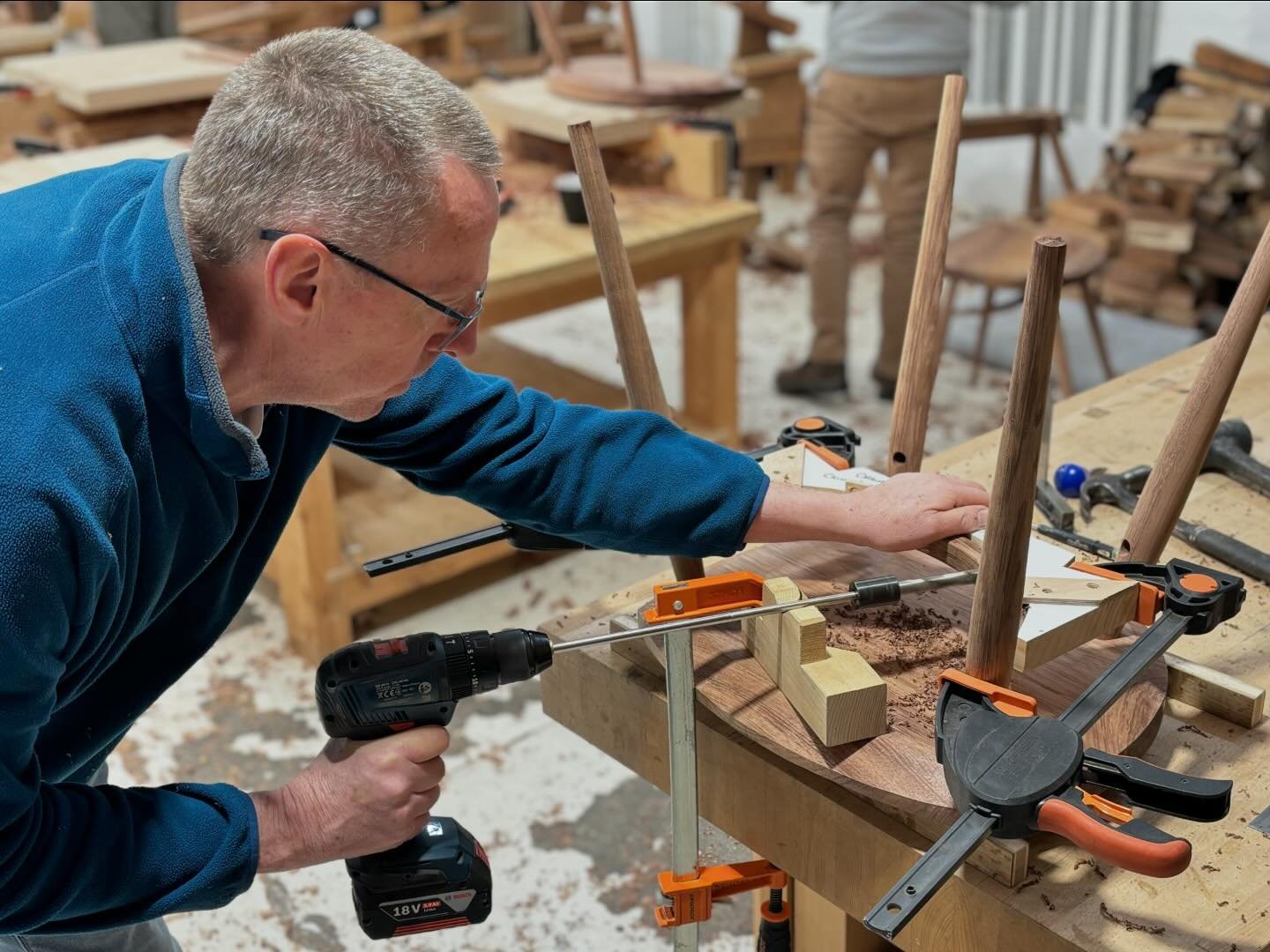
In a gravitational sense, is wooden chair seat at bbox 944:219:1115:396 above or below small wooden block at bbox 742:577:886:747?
below

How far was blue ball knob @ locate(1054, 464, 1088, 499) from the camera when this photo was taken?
1.87 meters

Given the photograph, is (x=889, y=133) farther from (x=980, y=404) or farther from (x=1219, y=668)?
(x=1219, y=668)

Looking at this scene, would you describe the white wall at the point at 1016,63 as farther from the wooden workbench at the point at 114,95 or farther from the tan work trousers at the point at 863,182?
the wooden workbench at the point at 114,95

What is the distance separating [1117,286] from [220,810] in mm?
4709

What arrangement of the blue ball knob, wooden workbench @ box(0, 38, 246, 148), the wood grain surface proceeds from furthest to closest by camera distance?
1. wooden workbench @ box(0, 38, 246, 148)
2. the blue ball knob
3. the wood grain surface

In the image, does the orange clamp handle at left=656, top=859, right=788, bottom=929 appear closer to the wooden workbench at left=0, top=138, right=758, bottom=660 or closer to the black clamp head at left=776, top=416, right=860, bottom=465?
the black clamp head at left=776, top=416, right=860, bottom=465

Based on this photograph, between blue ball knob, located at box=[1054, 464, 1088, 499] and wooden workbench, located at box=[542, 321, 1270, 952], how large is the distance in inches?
1.8

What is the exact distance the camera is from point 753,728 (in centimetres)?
134

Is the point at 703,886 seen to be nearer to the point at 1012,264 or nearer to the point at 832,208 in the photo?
the point at 1012,264

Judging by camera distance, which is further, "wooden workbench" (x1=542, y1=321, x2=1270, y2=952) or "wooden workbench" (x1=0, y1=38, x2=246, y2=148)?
"wooden workbench" (x1=0, y1=38, x2=246, y2=148)

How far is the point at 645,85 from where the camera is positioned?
3895 mm

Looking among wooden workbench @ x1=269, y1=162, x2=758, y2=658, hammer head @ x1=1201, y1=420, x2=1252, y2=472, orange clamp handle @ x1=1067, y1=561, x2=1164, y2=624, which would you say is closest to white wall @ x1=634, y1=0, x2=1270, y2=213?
wooden workbench @ x1=269, y1=162, x2=758, y2=658

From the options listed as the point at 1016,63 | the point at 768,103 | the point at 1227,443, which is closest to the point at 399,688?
the point at 1227,443

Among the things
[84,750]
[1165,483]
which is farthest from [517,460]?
[1165,483]
